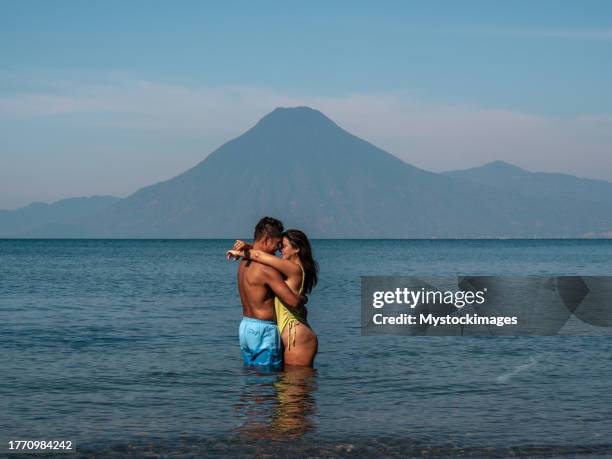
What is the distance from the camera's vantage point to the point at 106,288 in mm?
40531

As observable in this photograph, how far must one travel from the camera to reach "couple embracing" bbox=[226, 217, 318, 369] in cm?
1166

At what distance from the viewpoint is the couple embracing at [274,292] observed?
11.7m

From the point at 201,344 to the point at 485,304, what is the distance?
596 cm

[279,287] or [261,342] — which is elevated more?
[279,287]

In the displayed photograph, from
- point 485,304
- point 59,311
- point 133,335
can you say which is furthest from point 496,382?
point 59,311

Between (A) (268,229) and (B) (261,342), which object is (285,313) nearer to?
(B) (261,342)

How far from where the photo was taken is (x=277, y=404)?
36.6 ft

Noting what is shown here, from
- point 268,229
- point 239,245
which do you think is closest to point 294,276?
point 268,229

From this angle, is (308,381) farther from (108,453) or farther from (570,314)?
(570,314)

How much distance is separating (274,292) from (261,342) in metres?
0.83

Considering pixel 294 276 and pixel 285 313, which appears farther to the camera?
pixel 285 313

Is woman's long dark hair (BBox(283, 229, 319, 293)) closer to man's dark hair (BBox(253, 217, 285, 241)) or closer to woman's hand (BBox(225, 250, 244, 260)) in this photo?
man's dark hair (BBox(253, 217, 285, 241))

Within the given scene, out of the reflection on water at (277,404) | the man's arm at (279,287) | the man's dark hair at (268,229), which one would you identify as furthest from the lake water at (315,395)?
the man's dark hair at (268,229)

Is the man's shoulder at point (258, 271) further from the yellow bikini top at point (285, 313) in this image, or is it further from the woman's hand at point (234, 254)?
the woman's hand at point (234, 254)
